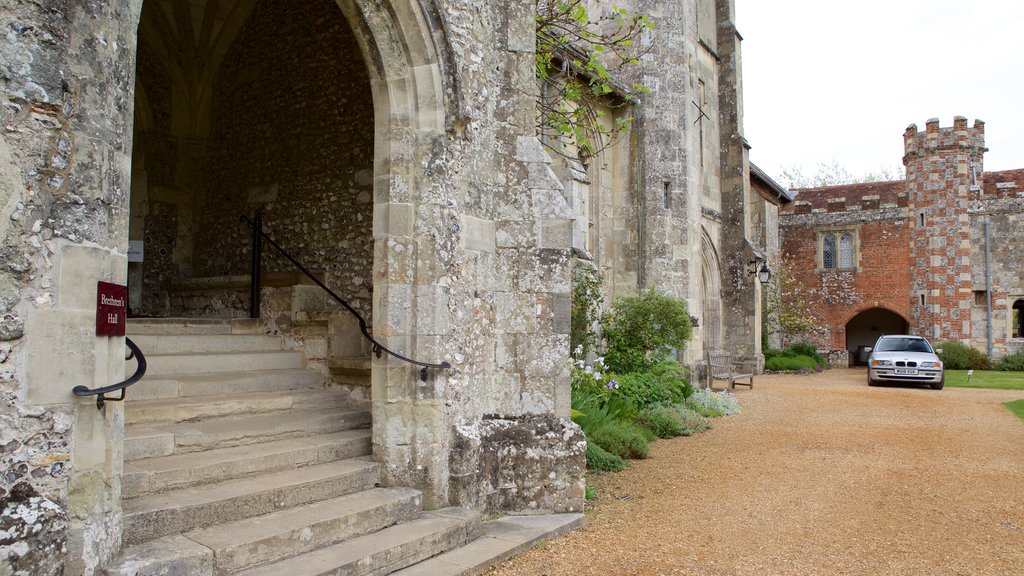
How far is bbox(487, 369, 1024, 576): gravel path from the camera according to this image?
178 inches

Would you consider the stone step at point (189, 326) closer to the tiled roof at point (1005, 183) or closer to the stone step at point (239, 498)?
the stone step at point (239, 498)

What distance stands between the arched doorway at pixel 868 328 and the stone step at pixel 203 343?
2674cm

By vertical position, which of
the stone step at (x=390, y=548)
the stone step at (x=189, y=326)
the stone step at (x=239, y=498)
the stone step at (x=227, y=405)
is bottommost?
the stone step at (x=390, y=548)

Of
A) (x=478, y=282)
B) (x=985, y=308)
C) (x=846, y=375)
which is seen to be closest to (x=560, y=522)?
(x=478, y=282)

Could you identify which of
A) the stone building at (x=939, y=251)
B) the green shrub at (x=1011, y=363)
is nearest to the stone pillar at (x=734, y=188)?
the stone building at (x=939, y=251)

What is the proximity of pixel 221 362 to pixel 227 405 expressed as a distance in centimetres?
81

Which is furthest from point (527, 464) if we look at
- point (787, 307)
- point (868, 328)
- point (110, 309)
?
point (868, 328)

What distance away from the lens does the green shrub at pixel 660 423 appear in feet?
31.5

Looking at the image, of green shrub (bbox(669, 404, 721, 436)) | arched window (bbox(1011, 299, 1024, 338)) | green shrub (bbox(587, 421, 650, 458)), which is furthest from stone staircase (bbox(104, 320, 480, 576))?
arched window (bbox(1011, 299, 1024, 338))

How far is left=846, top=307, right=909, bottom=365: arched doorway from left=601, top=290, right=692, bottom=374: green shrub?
2014 cm

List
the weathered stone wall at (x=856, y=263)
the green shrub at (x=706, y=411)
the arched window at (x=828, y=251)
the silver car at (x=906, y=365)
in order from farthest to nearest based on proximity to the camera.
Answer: the arched window at (x=828, y=251) → the weathered stone wall at (x=856, y=263) → the silver car at (x=906, y=365) → the green shrub at (x=706, y=411)

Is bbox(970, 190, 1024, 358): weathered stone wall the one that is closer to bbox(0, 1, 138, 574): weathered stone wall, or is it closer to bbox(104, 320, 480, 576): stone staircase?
bbox(104, 320, 480, 576): stone staircase

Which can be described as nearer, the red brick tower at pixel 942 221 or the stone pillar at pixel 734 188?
Result: the stone pillar at pixel 734 188

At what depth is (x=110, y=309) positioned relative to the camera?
10.1 feet
